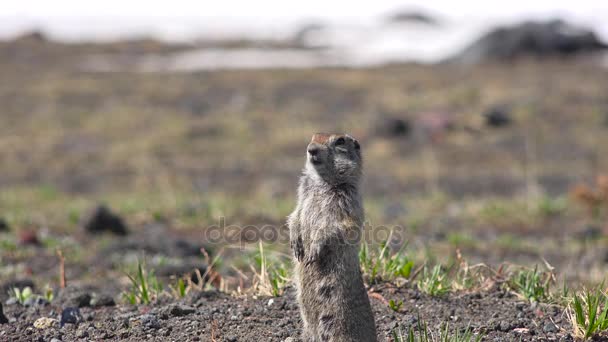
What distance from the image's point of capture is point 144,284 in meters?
6.32

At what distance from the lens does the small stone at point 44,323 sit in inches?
224

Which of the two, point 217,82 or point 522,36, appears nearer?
point 217,82

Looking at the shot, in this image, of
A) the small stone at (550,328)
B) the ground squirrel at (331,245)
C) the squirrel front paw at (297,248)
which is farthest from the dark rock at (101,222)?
the small stone at (550,328)

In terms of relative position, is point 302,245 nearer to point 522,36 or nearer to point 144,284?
point 144,284

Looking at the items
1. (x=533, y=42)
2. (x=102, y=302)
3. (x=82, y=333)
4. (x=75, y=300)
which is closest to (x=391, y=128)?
(x=102, y=302)

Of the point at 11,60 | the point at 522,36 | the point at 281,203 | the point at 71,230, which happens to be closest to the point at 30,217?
the point at 71,230

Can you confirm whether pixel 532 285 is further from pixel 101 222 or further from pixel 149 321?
pixel 101 222

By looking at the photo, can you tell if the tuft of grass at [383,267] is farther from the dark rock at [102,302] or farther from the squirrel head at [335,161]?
the dark rock at [102,302]

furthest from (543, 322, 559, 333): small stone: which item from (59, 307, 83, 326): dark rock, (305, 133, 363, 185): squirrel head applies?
(59, 307, 83, 326): dark rock

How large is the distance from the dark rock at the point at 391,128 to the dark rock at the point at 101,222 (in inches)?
608

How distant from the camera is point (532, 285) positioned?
6098mm

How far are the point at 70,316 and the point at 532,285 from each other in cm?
382

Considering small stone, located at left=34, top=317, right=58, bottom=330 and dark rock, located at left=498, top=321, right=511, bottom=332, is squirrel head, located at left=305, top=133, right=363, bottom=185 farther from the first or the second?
small stone, located at left=34, top=317, right=58, bottom=330

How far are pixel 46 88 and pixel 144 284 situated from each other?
3532cm
